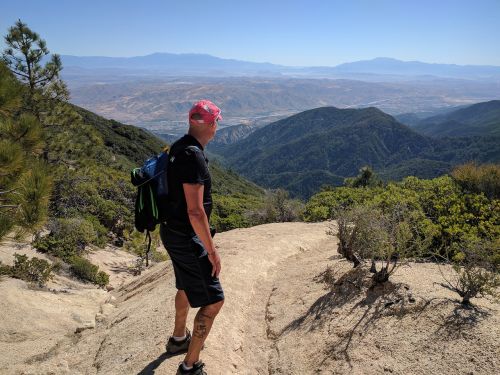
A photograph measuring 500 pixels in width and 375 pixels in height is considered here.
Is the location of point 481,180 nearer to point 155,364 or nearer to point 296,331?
point 296,331

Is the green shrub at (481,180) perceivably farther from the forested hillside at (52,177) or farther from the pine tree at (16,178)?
the pine tree at (16,178)

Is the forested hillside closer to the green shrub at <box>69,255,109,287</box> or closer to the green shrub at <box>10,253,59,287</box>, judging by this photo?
the green shrub at <box>69,255,109,287</box>

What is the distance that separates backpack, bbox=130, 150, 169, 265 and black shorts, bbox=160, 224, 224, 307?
0.18 metres

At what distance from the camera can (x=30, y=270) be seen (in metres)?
8.38

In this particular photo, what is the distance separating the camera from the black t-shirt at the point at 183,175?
326 centimetres

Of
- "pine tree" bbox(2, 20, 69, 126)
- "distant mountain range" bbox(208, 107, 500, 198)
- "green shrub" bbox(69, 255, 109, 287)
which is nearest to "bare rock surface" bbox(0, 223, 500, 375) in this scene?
"green shrub" bbox(69, 255, 109, 287)

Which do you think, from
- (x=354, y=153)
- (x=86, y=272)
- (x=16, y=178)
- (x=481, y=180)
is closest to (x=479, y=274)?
(x=16, y=178)

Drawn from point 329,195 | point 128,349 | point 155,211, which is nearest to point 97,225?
point 329,195

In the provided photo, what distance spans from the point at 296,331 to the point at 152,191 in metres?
2.81

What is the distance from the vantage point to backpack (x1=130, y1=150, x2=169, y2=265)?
3514mm

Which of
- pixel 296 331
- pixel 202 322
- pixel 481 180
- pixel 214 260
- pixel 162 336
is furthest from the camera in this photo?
pixel 481 180

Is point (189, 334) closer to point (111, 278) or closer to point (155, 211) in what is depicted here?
point (155, 211)

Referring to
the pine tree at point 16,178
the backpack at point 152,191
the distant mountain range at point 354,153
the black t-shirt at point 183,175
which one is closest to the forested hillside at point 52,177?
the pine tree at point 16,178

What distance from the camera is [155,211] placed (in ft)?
11.6
